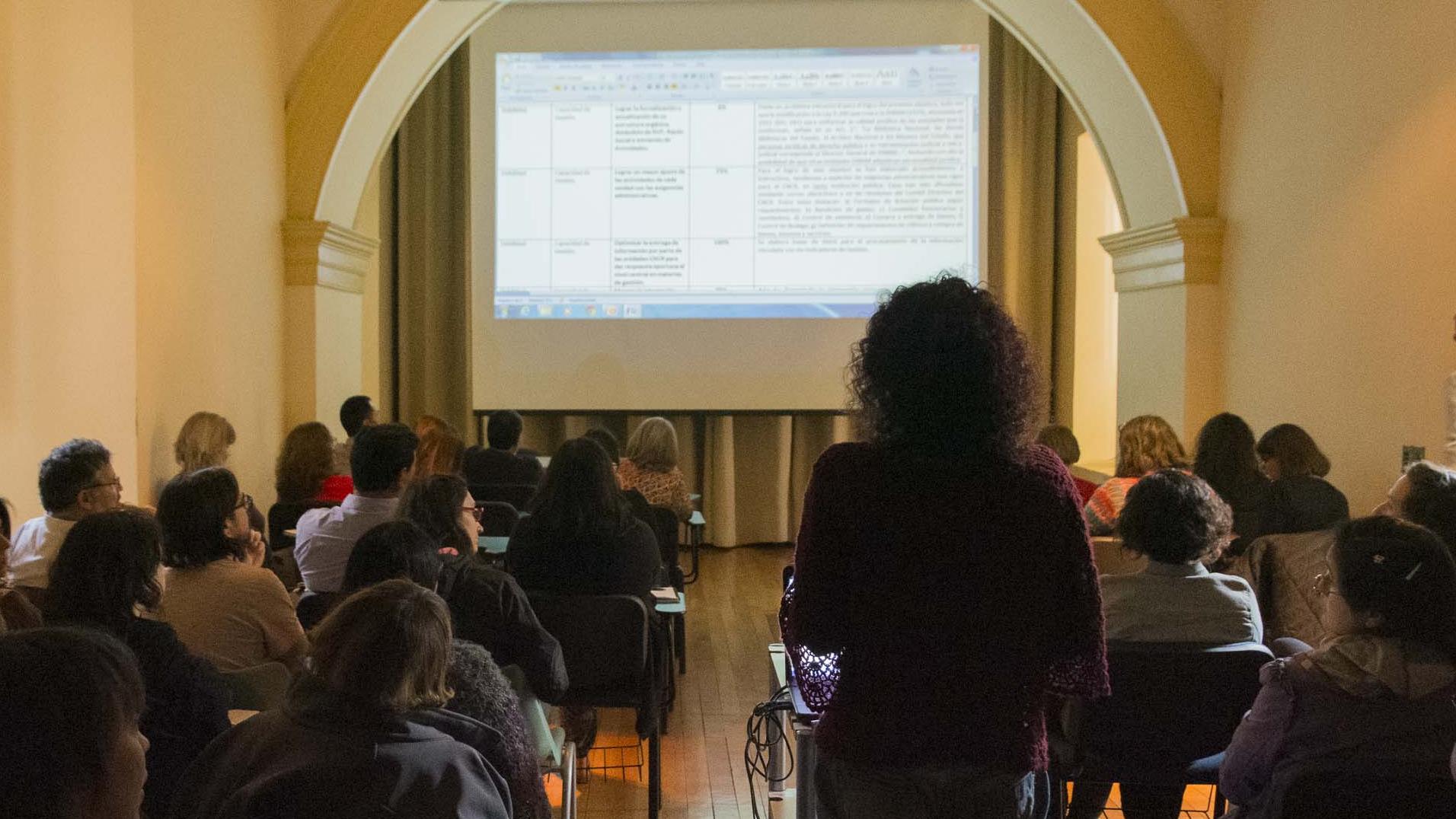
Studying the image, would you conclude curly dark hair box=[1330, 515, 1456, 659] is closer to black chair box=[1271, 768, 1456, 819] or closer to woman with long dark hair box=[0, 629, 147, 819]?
black chair box=[1271, 768, 1456, 819]

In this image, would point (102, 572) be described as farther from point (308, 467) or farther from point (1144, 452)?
point (1144, 452)

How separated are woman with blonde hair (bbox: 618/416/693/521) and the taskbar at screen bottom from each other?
6.87ft

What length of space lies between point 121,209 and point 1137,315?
428 cm

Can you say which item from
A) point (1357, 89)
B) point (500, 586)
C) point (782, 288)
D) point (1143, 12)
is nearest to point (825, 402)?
point (782, 288)

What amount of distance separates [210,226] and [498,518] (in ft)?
5.55

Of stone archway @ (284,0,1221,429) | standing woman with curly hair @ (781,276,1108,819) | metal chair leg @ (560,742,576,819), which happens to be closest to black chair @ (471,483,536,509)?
stone archway @ (284,0,1221,429)

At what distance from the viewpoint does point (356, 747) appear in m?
1.39

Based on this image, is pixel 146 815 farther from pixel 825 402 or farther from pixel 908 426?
pixel 825 402

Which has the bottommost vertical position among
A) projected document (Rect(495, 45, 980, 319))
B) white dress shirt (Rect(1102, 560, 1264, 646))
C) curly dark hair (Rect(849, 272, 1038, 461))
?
white dress shirt (Rect(1102, 560, 1264, 646))

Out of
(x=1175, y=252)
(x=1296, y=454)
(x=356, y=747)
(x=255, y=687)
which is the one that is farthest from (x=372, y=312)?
(x=356, y=747)

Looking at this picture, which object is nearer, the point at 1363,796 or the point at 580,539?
the point at 1363,796

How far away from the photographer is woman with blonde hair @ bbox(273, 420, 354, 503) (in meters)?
4.32

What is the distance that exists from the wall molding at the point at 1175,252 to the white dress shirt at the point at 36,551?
438 cm

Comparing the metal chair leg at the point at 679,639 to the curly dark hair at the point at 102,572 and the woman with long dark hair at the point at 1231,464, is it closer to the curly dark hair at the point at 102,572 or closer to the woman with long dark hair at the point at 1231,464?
the woman with long dark hair at the point at 1231,464
